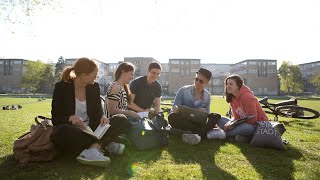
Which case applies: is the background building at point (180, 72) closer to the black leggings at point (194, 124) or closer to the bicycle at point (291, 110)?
the bicycle at point (291, 110)

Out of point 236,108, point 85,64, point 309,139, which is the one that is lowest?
point 309,139

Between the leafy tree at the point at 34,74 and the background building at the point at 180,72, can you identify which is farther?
the background building at the point at 180,72

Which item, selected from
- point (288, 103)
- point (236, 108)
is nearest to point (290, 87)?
point (288, 103)

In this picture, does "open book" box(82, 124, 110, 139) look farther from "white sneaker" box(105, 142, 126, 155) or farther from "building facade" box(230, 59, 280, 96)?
"building facade" box(230, 59, 280, 96)

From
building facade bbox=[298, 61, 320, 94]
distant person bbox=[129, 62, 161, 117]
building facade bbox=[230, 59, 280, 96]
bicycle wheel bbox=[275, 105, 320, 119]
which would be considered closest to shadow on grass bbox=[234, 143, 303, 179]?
distant person bbox=[129, 62, 161, 117]

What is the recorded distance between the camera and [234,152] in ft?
16.5

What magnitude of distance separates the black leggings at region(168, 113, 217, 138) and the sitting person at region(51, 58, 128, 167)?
161 cm

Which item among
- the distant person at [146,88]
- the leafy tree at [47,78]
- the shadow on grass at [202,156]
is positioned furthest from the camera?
the leafy tree at [47,78]

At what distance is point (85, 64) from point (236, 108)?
3884 millimetres

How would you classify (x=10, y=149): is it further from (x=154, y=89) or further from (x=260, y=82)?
(x=260, y=82)

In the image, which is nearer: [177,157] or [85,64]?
[85,64]

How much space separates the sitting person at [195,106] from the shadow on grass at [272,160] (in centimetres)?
90

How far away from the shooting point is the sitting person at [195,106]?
229 inches

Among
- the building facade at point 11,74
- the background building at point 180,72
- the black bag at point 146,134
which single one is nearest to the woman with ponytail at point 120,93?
the black bag at point 146,134
